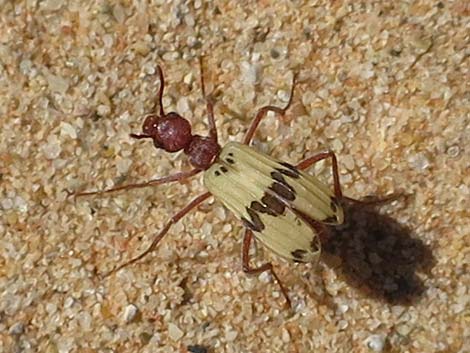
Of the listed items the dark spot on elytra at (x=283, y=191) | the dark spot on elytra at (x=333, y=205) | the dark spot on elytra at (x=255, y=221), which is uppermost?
the dark spot on elytra at (x=283, y=191)

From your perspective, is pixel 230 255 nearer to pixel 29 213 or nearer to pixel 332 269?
pixel 332 269

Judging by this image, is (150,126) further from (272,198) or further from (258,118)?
(272,198)

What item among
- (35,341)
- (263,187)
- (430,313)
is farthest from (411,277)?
(35,341)

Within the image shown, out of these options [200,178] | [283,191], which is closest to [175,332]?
[200,178]

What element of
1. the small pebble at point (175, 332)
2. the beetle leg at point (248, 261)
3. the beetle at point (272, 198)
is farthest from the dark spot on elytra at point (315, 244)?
the small pebble at point (175, 332)

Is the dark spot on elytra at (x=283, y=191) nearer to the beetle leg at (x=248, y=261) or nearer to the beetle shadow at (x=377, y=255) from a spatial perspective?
the beetle leg at (x=248, y=261)
